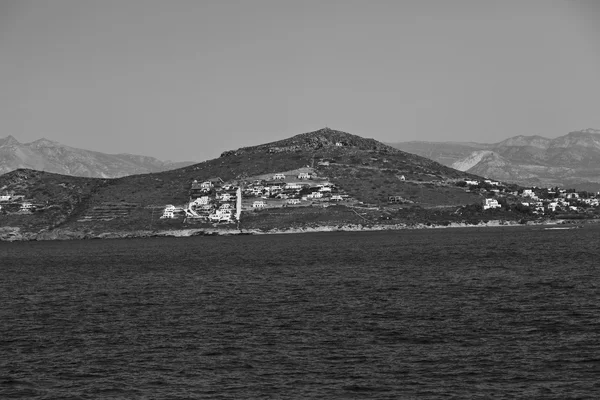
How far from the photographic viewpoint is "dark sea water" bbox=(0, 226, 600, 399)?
1617 inches

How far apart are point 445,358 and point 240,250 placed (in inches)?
4621

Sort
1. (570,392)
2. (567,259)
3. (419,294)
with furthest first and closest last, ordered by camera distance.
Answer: (567,259), (419,294), (570,392)

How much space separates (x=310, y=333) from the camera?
54.8 meters

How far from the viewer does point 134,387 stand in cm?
4131

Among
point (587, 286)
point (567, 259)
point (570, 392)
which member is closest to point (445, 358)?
point (570, 392)

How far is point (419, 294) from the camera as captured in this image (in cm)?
7444

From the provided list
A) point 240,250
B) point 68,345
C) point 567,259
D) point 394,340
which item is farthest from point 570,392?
point 240,250

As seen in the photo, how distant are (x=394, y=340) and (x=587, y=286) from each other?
31930 millimetres

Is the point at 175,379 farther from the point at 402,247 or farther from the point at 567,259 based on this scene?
the point at 402,247

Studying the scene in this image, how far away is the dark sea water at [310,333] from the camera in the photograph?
41062 mm

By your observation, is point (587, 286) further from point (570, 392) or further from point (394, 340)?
point (570, 392)

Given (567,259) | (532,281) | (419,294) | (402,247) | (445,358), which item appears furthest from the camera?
(402,247)

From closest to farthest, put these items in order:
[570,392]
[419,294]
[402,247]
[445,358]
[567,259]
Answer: [570,392] < [445,358] < [419,294] < [567,259] < [402,247]

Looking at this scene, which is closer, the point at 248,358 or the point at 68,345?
the point at 248,358
